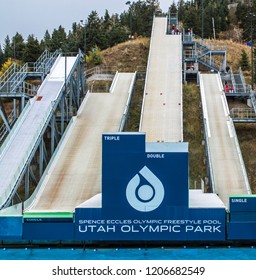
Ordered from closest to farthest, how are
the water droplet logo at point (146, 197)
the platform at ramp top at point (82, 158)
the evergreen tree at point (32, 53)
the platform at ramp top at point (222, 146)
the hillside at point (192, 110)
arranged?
the water droplet logo at point (146, 197) → the platform at ramp top at point (82, 158) → the platform at ramp top at point (222, 146) → the hillside at point (192, 110) → the evergreen tree at point (32, 53)

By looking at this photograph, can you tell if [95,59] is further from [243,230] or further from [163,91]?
[243,230]

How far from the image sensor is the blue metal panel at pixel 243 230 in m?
23.2

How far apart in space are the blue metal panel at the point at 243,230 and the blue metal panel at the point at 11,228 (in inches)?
298

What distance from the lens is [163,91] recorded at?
42.0 metres

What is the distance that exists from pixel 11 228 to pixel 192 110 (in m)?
19.8

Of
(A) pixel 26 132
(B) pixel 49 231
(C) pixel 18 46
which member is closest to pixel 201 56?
(A) pixel 26 132

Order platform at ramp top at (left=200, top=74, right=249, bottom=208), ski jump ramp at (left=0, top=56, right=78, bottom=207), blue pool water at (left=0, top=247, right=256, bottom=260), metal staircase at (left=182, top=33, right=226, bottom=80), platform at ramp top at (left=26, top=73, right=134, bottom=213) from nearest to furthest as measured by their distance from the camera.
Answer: blue pool water at (left=0, top=247, right=256, bottom=260)
platform at ramp top at (left=26, top=73, right=134, bottom=213)
ski jump ramp at (left=0, top=56, right=78, bottom=207)
platform at ramp top at (left=200, top=74, right=249, bottom=208)
metal staircase at (left=182, top=33, right=226, bottom=80)

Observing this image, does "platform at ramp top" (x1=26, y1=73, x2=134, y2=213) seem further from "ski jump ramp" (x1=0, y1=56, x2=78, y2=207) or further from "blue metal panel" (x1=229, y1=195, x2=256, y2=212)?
"blue metal panel" (x1=229, y1=195, x2=256, y2=212)

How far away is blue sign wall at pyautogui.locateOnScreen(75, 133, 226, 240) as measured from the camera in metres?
23.2

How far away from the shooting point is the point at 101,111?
40000mm

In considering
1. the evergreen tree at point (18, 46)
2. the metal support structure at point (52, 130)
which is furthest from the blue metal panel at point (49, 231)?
the evergreen tree at point (18, 46)

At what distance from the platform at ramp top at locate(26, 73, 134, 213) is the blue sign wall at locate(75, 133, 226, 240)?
10.5ft

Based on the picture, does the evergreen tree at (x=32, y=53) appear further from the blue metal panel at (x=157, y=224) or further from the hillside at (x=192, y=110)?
the blue metal panel at (x=157, y=224)

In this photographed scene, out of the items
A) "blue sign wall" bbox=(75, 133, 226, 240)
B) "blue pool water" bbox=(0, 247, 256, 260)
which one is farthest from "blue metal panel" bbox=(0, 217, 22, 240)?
"blue sign wall" bbox=(75, 133, 226, 240)
